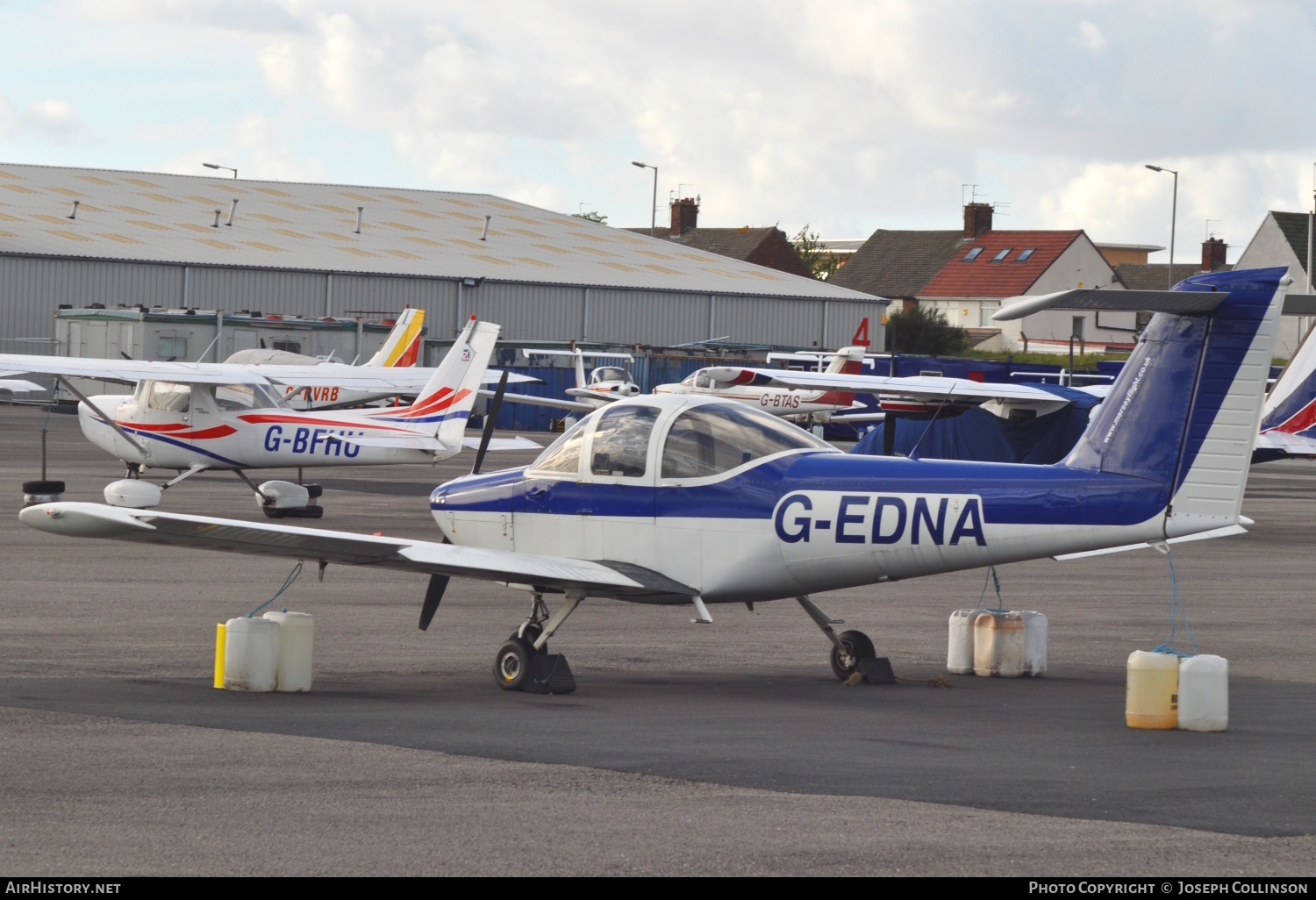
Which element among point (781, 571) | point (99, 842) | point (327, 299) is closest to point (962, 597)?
point (781, 571)

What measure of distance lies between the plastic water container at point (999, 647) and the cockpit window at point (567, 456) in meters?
3.22

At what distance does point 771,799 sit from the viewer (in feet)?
24.1

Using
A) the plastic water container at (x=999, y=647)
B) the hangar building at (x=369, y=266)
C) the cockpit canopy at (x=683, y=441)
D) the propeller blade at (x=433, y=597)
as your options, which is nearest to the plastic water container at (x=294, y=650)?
the propeller blade at (x=433, y=597)

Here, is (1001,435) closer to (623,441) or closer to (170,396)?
(170,396)

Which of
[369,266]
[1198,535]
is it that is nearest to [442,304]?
[369,266]

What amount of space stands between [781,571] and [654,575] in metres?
0.87

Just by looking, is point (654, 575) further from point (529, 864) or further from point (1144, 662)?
point (529, 864)

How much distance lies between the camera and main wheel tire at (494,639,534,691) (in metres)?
10.5

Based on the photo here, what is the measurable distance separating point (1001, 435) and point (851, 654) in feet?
77.5

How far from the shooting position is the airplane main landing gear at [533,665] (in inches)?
411

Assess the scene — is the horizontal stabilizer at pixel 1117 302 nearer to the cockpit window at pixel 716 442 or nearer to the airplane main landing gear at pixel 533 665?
the cockpit window at pixel 716 442

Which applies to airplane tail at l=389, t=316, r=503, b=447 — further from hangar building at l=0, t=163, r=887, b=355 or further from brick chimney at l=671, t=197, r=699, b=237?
brick chimney at l=671, t=197, r=699, b=237

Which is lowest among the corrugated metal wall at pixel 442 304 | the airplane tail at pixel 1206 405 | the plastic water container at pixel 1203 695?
the plastic water container at pixel 1203 695

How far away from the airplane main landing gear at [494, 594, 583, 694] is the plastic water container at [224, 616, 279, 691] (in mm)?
1438
